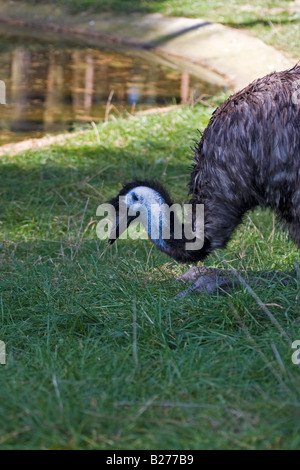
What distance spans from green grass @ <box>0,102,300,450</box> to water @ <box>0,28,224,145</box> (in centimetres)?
427

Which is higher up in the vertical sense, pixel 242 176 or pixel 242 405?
pixel 242 176

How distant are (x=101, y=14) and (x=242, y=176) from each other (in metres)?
15.4

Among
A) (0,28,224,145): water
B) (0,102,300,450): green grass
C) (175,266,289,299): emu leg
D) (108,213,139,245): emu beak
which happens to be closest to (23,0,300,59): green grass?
(0,28,224,145): water

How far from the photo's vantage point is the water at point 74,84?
10.8 metres

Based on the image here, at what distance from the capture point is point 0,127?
34.0 ft

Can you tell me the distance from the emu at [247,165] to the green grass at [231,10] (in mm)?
10873

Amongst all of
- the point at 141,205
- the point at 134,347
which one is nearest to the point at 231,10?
the point at 141,205

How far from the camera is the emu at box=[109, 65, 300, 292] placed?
163 inches

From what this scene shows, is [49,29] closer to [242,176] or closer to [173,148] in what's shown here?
[173,148]

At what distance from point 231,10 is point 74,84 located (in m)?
6.67

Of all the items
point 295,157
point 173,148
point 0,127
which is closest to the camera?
point 295,157

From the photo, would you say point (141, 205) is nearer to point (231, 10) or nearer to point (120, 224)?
point (120, 224)

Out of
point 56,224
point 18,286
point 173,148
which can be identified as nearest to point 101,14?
point 173,148
